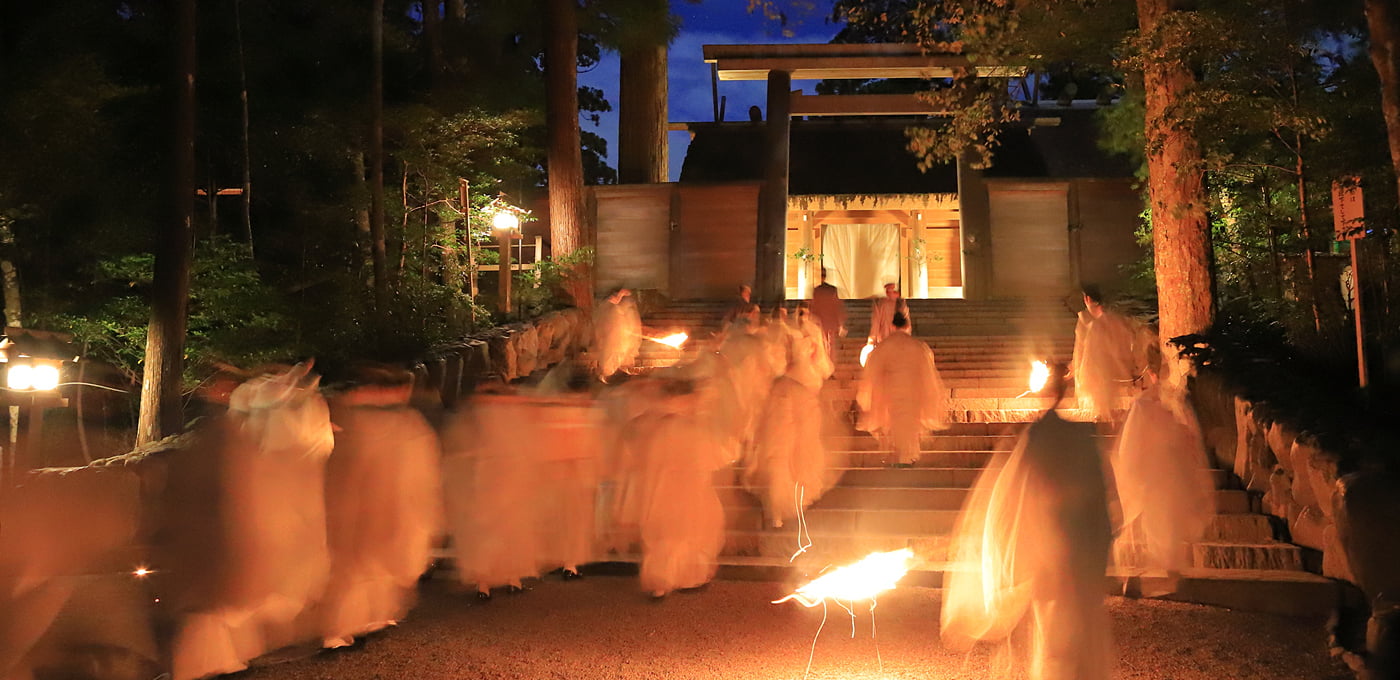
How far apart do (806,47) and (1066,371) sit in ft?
52.5

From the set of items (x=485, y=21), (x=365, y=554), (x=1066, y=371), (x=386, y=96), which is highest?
(x=485, y=21)

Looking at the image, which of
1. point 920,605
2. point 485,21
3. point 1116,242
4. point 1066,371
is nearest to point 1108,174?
point 1116,242

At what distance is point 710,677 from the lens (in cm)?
573

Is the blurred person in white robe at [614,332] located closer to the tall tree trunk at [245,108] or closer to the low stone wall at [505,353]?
the low stone wall at [505,353]

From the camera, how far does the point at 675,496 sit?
307 inches

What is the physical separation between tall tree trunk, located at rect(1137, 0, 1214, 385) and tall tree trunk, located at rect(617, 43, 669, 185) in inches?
485

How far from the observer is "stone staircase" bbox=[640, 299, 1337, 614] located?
7328 mm

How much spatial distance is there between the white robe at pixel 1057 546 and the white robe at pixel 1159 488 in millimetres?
3223

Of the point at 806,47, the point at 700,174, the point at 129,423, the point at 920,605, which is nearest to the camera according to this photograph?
the point at 920,605

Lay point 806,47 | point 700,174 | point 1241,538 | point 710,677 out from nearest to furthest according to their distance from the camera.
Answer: point 710,677 < point 1241,538 < point 806,47 < point 700,174

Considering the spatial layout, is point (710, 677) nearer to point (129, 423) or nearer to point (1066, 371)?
point (1066, 371)

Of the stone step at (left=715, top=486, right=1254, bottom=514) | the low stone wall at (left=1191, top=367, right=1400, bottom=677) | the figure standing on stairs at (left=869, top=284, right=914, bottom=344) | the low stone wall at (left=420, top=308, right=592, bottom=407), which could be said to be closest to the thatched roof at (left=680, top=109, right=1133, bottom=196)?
A: the low stone wall at (left=420, top=308, right=592, bottom=407)

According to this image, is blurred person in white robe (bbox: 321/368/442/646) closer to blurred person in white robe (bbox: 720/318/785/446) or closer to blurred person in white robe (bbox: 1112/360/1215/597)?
blurred person in white robe (bbox: 720/318/785/446)

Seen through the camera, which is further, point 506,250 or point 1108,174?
point 1108,174
